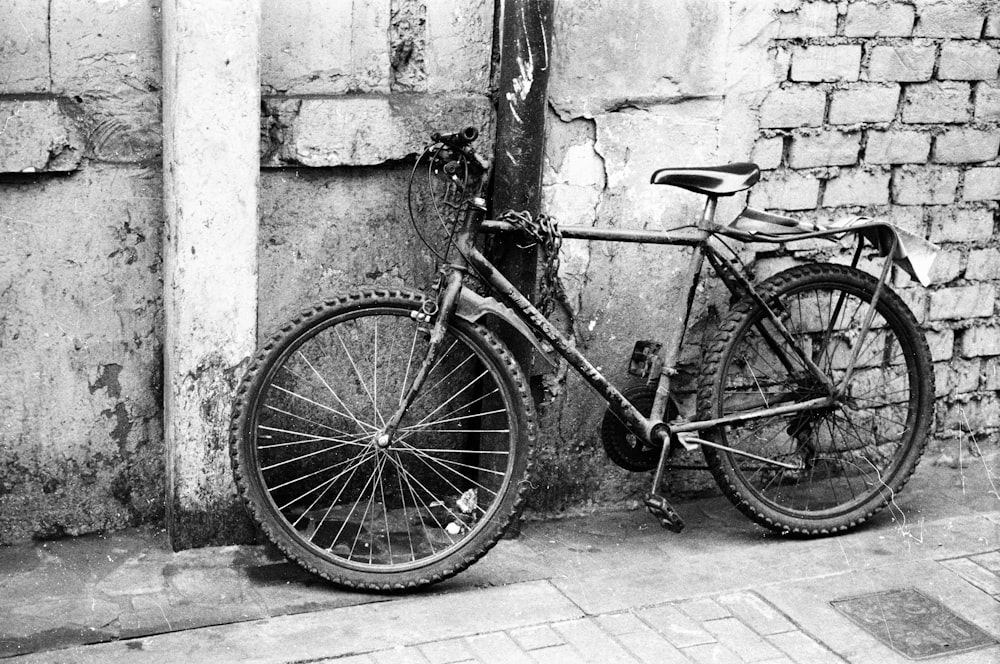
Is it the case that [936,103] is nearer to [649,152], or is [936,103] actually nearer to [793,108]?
[793,108]

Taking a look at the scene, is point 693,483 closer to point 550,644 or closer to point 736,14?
point 550,644

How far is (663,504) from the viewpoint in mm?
4480

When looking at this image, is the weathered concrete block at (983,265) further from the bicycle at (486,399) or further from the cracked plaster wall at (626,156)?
the cracked plaster wall at (626,156)

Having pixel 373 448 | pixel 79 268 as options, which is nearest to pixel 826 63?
pixel 373 448

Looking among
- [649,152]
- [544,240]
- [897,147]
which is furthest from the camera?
[897,147]

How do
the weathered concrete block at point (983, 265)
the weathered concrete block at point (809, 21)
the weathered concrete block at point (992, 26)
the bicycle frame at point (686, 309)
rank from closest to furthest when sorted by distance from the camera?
1. the bicycle frame at point (686, 309)
2. the weathered concrete block at point (809, 21)
3. the weathered concrete block at point (992, 26)
4. the weathered concrete block at point (983, 265)

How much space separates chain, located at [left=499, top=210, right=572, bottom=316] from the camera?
165 inches

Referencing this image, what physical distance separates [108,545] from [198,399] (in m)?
0.66

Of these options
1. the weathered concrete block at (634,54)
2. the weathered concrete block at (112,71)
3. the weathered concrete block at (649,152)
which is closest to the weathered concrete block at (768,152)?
the weathered concrete block at (649,152)

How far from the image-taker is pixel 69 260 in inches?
165

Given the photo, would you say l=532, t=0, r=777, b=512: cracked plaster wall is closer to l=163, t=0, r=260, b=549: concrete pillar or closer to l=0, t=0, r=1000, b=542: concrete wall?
l=0, t=0, r=1000, b=542: concrete wall

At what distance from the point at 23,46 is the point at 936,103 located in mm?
3530

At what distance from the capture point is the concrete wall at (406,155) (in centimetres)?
413

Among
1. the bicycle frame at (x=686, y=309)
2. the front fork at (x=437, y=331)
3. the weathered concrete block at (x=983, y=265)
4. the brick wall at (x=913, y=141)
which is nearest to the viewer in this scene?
the front fork at (x=437, y=331)
